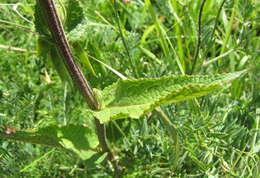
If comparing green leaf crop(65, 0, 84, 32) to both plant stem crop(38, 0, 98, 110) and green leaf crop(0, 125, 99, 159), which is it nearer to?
plant stem crop(38, 0, 98, 110)

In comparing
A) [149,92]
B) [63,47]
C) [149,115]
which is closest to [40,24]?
[63,47]

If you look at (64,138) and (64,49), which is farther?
(64,138)

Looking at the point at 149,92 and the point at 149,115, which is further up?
the point at 149,92

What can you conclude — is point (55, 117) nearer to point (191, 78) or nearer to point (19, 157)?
point (19, 157)

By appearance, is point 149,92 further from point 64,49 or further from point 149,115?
point 149,115

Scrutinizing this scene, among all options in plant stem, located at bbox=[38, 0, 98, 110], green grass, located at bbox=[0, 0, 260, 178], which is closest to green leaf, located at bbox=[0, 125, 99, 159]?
green grass, located at bbox=[0, 0, 260, 178]

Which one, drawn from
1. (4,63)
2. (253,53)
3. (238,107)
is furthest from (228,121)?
(4,63)

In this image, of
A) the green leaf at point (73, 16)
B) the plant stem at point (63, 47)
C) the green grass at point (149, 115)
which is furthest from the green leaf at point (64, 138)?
the green leaf at point (73, 16)
